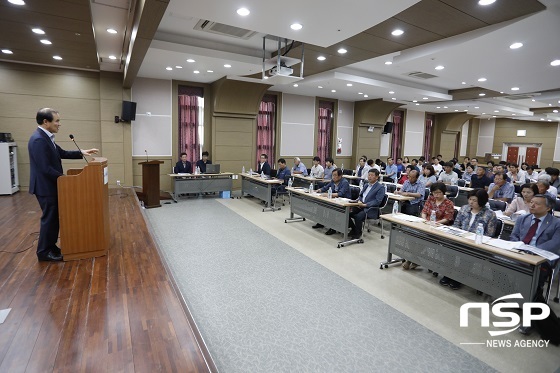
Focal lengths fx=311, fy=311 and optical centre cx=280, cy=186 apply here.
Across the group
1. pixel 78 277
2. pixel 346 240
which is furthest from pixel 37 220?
pixel 346 240

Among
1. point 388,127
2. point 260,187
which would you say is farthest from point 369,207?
point 388,127

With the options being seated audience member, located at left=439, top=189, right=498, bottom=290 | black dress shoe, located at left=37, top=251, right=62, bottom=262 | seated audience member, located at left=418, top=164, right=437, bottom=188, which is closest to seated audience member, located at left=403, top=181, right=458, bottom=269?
seated audience member, located at left=439, top=189, right=498, bottom=290

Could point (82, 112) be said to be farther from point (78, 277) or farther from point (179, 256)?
point (78, 277)

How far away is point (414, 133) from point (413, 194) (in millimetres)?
10866

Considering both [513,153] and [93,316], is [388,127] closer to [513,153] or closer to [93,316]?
[513,153]

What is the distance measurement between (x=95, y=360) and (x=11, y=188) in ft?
24.8

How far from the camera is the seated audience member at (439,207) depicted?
451cm

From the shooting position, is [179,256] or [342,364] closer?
[342,364]

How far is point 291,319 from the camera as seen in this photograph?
10.2ft

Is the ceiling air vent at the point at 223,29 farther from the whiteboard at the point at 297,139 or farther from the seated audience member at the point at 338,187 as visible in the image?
the whiteboard at the point at 297,139

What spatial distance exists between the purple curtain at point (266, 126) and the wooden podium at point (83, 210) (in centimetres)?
832

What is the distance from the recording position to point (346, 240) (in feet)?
18.1

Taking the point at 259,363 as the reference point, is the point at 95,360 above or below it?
above

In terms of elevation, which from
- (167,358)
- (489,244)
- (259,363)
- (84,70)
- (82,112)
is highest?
(84,70)
